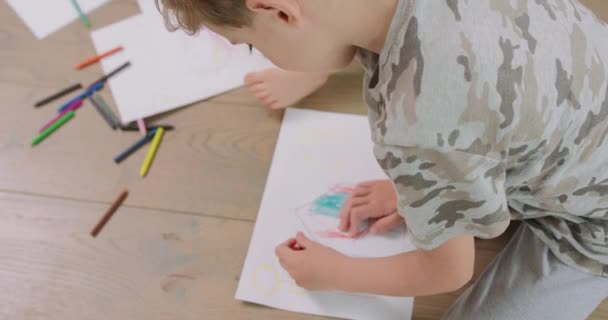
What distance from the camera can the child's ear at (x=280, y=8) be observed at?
0.40 m

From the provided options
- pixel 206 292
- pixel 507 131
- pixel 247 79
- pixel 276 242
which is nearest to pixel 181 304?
pixel 206 292

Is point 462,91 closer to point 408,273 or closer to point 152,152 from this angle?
point 408,273

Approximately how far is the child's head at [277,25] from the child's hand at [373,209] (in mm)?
261

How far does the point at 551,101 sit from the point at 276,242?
0.40 meters

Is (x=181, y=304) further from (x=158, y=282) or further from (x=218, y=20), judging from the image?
(x=218, y=20)

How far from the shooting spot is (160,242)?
745 millimetres

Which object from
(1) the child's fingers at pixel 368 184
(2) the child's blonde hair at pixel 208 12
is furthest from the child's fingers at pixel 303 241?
(2) the child's blonde hair at pixel 208 12

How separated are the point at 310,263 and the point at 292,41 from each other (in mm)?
298

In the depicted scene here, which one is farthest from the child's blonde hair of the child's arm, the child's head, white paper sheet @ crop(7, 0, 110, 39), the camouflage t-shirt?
white paper sheet @ crop(7, 0, 110, 39)

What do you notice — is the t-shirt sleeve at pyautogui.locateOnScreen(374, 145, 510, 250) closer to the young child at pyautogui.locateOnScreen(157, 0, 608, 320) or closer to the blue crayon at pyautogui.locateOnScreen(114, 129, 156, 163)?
the young child at pyautogui.locateOnScreen(157, 0, 608, 320)

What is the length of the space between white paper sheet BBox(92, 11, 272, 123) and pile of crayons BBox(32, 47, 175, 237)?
1 centimetres

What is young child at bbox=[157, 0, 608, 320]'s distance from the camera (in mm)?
410

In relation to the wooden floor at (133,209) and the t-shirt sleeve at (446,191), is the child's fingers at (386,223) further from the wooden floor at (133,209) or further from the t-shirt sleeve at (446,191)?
the t-shirt sleeve at (446,191)

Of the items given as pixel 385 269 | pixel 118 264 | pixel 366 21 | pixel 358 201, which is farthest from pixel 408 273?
pixel 118 264
